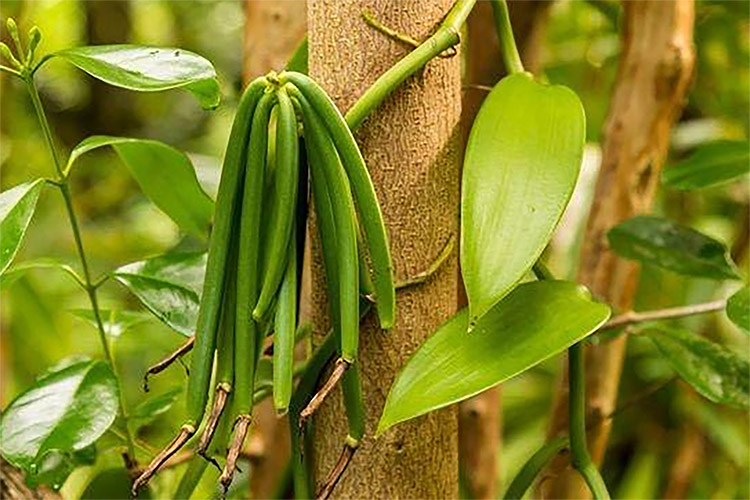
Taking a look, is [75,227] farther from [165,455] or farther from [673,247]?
[673,247]

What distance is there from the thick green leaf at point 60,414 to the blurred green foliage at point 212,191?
182 millimetres

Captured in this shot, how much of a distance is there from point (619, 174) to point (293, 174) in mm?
409

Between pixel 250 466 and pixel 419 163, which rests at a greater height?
pixel 419 163

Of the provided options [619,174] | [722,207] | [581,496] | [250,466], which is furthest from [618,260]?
[722,207]

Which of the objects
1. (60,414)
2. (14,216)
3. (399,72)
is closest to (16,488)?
(60,414)

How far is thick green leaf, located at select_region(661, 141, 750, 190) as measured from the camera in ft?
2.17

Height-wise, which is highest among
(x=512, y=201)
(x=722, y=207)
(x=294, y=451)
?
(x=512, y=201)

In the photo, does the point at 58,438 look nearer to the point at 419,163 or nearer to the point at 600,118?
the point at 419,163

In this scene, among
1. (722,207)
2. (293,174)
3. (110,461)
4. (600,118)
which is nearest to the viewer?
(293,174)

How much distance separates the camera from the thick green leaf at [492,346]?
0.46m

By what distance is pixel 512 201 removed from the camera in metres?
0.47

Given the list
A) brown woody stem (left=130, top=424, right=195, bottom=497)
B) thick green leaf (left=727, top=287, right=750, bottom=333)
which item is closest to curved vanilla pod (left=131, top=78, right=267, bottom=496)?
brown woody stem (left=130, top=424, right=195, bottom=497)

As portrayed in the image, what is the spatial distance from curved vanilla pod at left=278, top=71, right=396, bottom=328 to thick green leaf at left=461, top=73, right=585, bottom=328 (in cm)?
3

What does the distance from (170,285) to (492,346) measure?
6.8 inches
